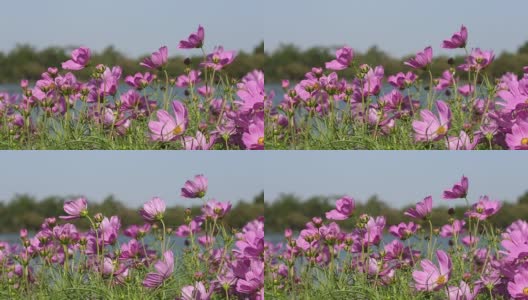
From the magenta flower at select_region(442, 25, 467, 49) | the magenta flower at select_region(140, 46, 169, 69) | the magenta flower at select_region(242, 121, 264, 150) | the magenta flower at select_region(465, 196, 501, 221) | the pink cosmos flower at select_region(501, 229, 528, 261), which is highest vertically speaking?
the magenta flower at select_region(442, 25, 467, 49)

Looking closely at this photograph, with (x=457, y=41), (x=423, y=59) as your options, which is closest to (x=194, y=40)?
(x=423, y=59)

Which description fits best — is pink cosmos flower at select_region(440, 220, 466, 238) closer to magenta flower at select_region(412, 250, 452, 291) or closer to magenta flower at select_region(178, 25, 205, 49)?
magenta flower at select_region(412, 250, 452, 291)

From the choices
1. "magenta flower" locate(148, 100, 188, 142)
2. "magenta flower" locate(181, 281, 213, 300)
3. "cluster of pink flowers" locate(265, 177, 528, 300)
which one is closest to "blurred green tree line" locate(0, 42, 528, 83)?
"magenta flower" locate(148, 100, 188, 142)

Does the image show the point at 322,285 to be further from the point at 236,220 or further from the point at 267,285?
the point at 236,220

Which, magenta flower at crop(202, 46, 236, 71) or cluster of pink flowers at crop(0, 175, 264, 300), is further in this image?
magenta flower at crop(202, 46, 236, 71)

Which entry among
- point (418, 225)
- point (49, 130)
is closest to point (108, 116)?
point (49, 130)

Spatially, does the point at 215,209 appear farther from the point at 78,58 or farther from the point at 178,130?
the point at 78,58

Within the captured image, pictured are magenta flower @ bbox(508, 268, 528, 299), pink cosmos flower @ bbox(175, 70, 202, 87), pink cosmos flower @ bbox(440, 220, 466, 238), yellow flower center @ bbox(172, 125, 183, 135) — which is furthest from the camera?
pink cosmos flower @ bbox(175, 70, 202, 87)

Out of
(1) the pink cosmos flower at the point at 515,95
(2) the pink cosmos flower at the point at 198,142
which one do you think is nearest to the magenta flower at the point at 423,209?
(1) the pink cosmos flower at the point at 515,95
